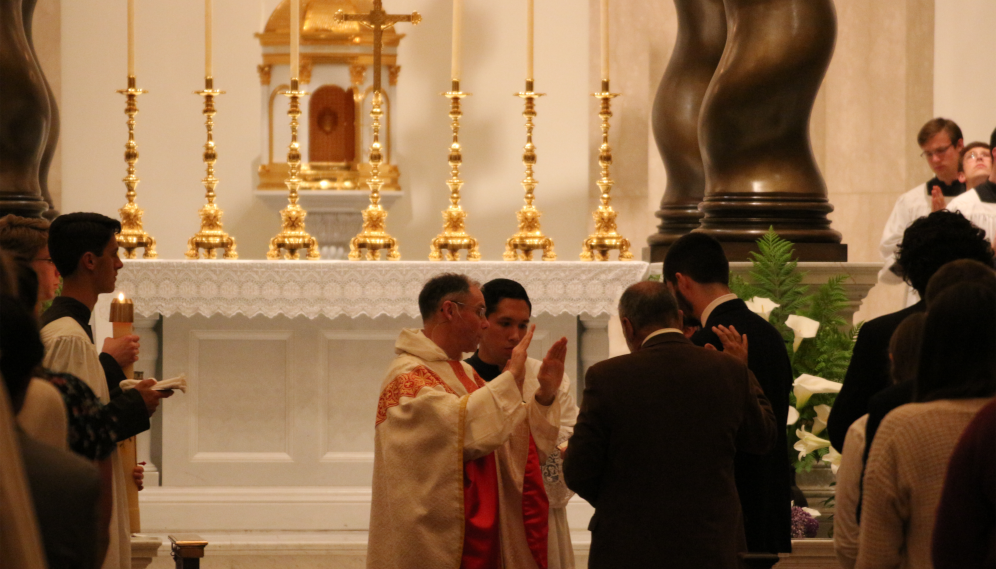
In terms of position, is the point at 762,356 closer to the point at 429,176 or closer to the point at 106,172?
the point at 429,176

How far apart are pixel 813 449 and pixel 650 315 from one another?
1.54 m

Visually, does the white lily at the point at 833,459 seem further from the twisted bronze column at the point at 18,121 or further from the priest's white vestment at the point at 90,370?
the twisted bronze column at the point at 18,121

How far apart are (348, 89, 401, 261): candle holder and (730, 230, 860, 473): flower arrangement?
2375mm

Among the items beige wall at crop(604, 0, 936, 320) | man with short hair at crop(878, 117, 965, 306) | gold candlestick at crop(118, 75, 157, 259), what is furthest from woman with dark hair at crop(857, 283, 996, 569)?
beige wall at crop(604, 0, 936, 320)

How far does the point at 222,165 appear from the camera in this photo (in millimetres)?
9664

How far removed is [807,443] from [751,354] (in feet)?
3.35

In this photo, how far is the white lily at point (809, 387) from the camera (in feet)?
15.2

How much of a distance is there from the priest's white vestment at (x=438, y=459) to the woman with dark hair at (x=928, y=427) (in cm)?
133

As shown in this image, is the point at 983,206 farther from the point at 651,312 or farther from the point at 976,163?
the point at 651,312

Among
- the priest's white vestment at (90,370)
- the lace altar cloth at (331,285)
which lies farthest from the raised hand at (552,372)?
the lace altar cloth at (331,285)

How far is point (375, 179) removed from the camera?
→ 24.1ft

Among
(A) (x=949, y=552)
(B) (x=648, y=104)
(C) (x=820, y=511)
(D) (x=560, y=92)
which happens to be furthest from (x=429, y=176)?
(A) (x=949, y=552)

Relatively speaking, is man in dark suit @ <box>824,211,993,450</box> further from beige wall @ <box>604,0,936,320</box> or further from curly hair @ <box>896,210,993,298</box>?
beige wall @ <box>604,0,936,320</box>

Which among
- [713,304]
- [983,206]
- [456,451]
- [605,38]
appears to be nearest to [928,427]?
[713,304]
